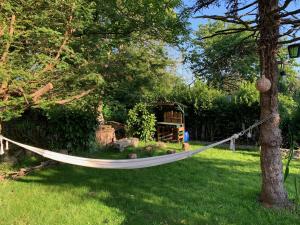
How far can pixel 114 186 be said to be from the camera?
4.98 m

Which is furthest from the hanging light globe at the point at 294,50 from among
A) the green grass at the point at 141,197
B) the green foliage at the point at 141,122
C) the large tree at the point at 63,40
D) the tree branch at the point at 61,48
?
the green foliage at the point at 141,122

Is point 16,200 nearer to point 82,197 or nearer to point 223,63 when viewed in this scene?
point 82,197

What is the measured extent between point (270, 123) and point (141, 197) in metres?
2.00

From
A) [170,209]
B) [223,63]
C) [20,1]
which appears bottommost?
[170,209]

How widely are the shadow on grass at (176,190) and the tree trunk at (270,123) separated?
0.31 meters

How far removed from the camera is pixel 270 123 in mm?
3977

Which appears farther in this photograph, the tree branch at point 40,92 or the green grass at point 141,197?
the tree branch at point 40,92

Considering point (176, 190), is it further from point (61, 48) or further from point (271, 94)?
point (61, 48)

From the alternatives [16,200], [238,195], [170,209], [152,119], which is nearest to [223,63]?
[238,195]

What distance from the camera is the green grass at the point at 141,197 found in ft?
12.0

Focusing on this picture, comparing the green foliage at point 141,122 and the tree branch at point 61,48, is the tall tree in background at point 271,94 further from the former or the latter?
the green foliage at point 141,122

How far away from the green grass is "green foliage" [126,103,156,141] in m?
4.06

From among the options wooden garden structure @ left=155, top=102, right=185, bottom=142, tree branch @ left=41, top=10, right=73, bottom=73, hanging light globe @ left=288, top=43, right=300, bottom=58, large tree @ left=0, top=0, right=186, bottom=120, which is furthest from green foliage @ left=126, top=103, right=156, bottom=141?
hanging light globe @ left=288, top=43, right=300, bottom=58

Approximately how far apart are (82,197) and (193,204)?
5.09 ft
